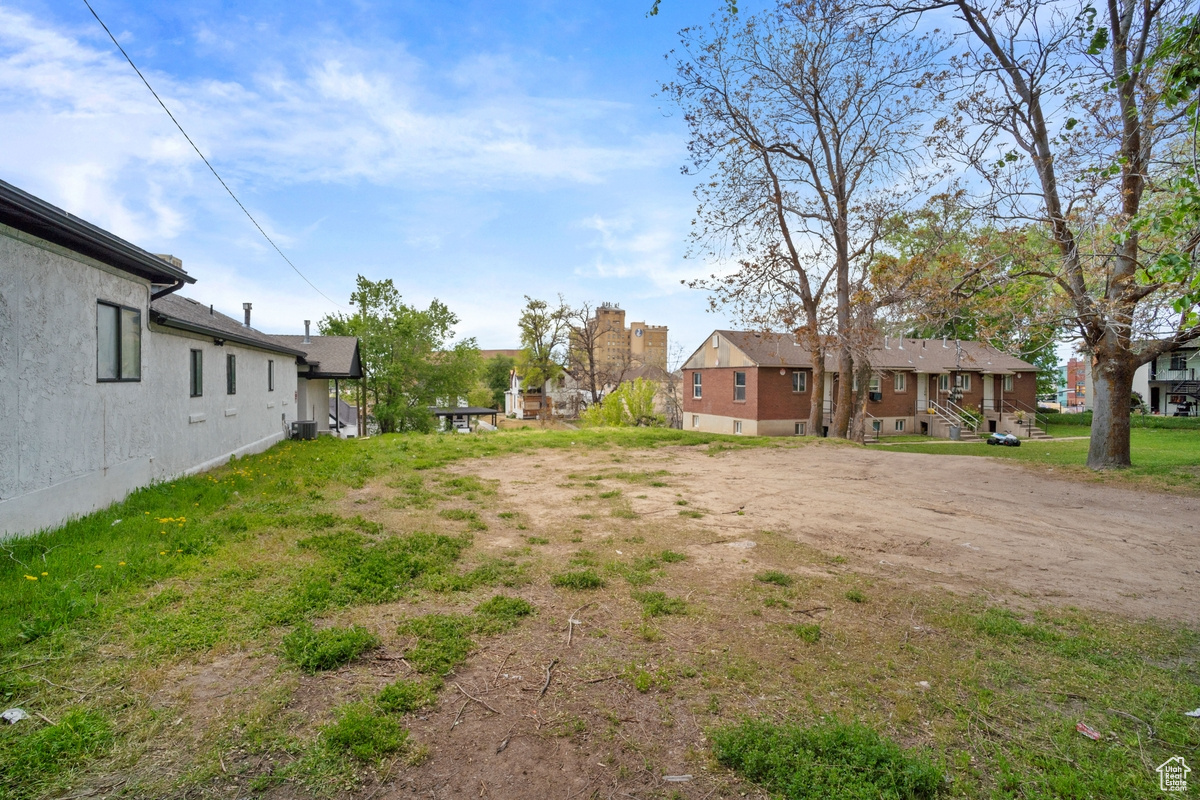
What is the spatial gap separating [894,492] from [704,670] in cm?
778

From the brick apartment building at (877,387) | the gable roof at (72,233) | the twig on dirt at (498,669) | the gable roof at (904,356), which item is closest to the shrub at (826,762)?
the twig on dirt at (498,669)

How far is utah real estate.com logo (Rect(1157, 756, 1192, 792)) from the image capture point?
2.59m

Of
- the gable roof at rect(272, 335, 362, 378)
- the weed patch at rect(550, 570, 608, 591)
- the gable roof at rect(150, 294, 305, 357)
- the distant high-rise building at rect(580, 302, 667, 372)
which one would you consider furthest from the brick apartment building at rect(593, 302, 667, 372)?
the weed patch at rect(550, 570, 608, 591)

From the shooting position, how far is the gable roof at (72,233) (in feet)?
16.5

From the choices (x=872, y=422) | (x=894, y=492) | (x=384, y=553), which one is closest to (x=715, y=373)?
(x=872, y=422)

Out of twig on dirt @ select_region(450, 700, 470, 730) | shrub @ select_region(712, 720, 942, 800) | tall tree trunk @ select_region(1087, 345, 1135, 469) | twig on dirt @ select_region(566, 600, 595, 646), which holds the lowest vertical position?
twig on dirt @ select_region(450, 700, 470, 730)

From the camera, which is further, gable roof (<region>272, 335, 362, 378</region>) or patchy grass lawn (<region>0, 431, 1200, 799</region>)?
gable roof (<region>272, 335, 362, 378</region>)

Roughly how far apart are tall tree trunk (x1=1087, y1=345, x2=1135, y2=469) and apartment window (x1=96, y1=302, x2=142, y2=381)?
57.0 ft

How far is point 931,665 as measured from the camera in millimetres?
3691

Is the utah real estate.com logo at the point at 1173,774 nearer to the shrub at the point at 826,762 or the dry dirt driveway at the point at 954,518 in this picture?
the shrub at the point at 826,762

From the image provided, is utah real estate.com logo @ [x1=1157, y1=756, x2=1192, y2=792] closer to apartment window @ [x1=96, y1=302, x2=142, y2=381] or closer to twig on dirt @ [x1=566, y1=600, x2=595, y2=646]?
twig on dirt @ [x1=566, y1=600, x2=595, y2=646]

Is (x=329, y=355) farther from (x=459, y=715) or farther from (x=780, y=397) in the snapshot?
(x=459, y=715)

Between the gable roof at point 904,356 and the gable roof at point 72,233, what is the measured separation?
23889 mm

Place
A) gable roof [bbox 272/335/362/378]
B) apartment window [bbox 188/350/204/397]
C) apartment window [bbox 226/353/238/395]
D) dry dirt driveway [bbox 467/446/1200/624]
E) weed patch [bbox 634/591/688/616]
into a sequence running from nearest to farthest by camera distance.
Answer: weed patch [bbox 634/591/688/616]
dry dirt driveway [bbox 467/446/1200/624]
apartment window [bbox 188/350/204/397]
apartment window [bbox 226/353/238/395]
gable roof [bbox 272/335/362/378]
